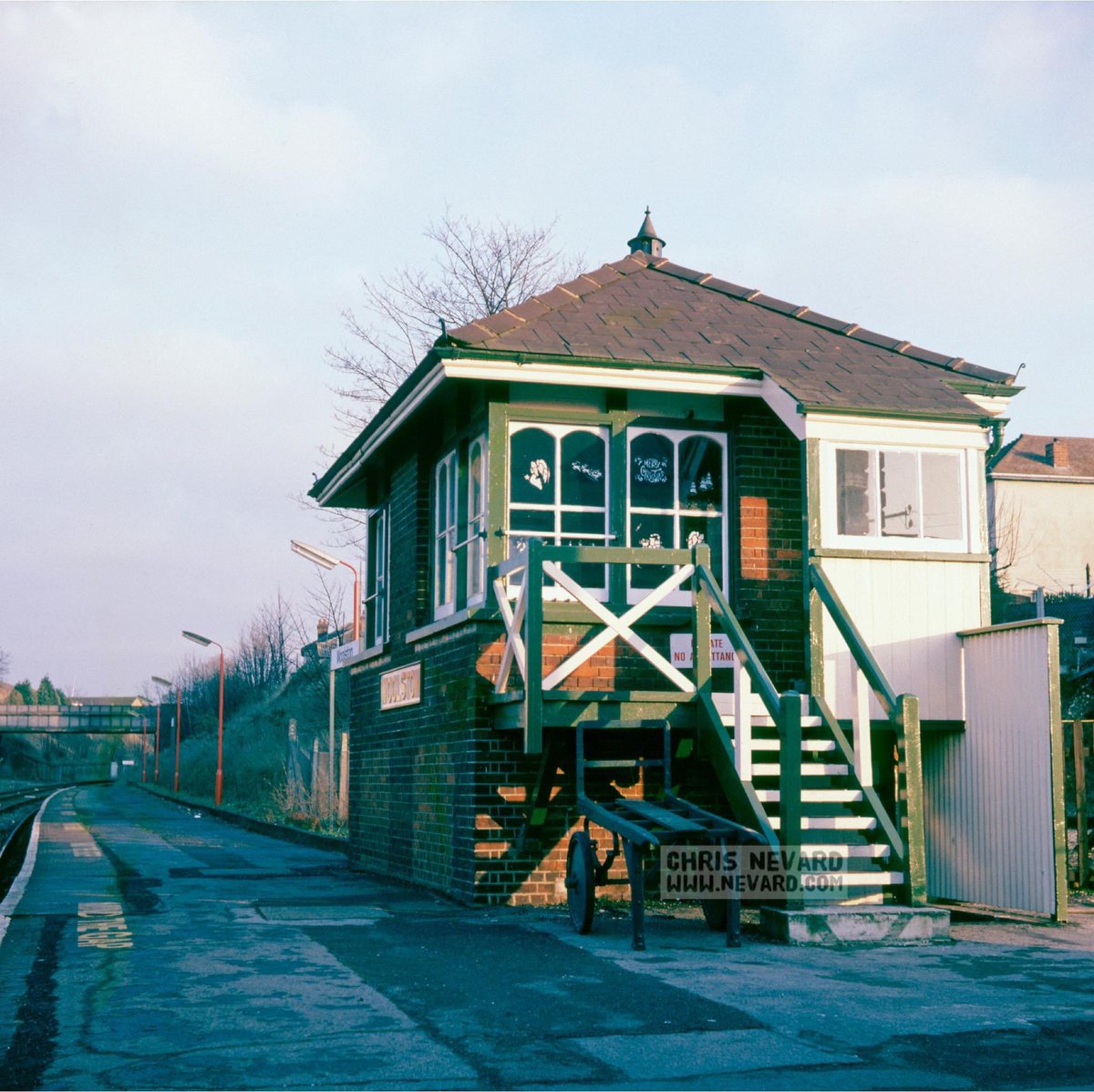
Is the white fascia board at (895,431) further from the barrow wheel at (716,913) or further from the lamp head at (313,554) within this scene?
the lamp head at (313,554)

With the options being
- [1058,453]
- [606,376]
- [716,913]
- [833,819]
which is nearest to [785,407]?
[606,376]

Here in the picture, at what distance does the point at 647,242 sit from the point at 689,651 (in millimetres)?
5573

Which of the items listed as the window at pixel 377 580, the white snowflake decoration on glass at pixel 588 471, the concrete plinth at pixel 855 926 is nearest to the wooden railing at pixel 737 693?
the concrete plinth at pixel 855 926

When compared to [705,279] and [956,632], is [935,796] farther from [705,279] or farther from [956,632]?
[705,279]

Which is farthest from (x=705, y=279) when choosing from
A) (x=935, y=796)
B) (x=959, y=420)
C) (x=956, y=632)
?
(x=935, y=796)

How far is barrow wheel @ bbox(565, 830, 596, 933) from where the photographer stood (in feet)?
29.3

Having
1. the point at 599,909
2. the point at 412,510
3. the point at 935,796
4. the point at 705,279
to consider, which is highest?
the point at 705,279

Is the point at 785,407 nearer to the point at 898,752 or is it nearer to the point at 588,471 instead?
the point at 588,471

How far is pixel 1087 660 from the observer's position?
117 ft

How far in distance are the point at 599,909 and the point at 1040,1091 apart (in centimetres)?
577

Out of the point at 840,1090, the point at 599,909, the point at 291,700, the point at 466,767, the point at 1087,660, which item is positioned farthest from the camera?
the point at 291,700

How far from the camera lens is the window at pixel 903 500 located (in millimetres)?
11078

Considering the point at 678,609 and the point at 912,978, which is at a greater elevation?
the point at 678,609

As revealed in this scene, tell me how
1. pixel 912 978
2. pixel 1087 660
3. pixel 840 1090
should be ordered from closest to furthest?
pixel 840 1090 < pixel 912 978 < pixel 1087 660
